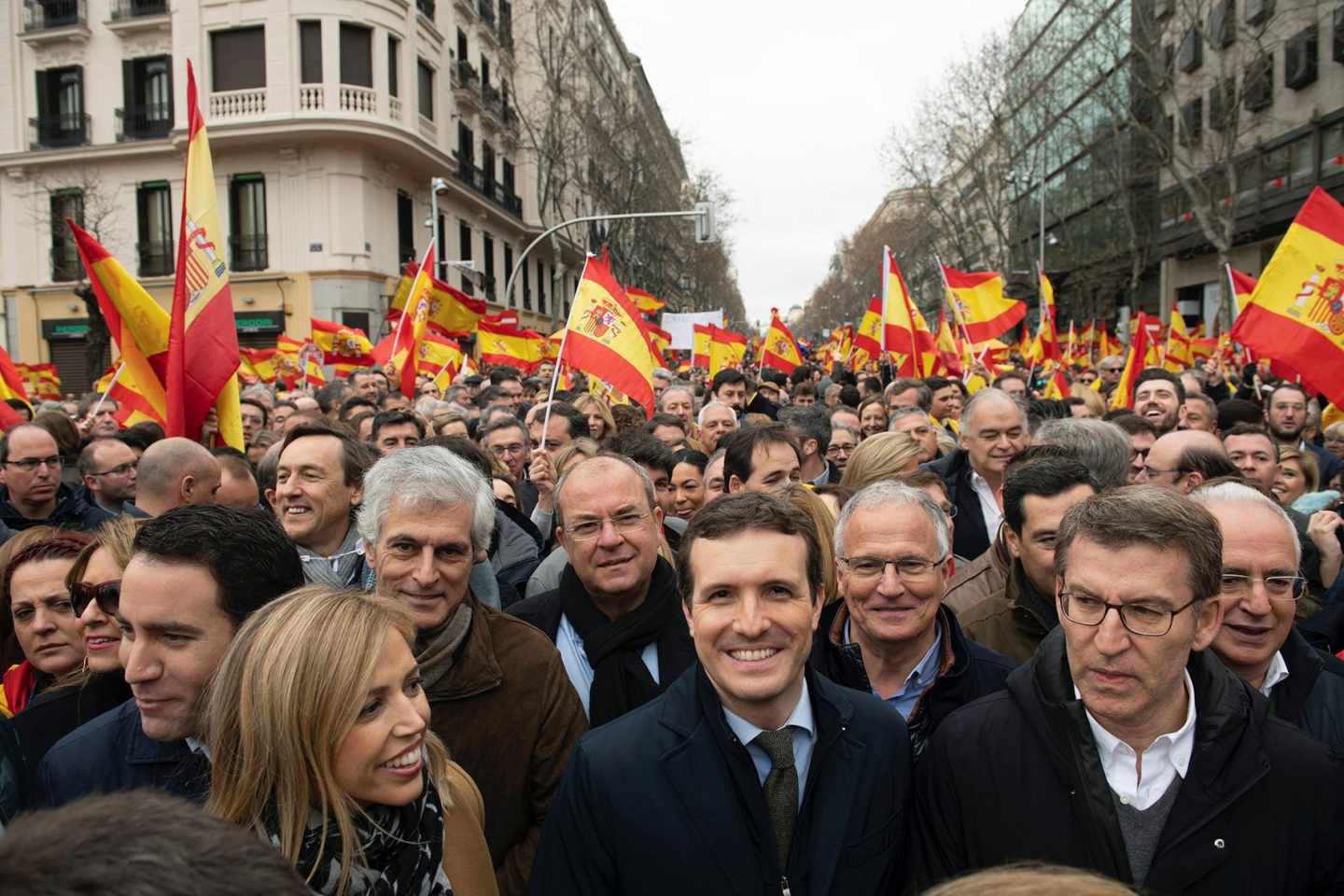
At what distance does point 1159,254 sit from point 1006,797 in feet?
137

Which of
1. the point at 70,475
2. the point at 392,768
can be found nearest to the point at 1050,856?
the point at 392,768

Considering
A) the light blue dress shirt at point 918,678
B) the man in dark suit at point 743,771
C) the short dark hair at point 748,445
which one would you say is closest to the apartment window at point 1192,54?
the short dark hair at point 748,445

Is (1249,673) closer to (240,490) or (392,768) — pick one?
(392,768)

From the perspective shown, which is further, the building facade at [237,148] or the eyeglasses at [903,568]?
the building facade at [237,148]

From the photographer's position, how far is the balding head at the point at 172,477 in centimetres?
446

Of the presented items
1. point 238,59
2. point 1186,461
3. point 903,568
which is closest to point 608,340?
point 1186,461

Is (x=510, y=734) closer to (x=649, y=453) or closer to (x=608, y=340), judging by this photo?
(x=649, y=453)

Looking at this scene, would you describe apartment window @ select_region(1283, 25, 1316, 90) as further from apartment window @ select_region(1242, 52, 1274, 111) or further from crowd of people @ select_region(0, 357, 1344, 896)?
crowd of people @ select_region(0, 357, 1344, 896)

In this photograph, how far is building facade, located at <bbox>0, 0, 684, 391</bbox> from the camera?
2833cm

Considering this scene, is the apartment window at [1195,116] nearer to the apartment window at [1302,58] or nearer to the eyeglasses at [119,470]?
the apartment window at [1302,58]

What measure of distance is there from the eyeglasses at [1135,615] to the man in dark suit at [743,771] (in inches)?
19.7

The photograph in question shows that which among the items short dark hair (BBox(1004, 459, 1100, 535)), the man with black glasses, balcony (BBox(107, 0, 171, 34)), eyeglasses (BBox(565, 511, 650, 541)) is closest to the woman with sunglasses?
eyeglasses (BBox(565, 511, 650, 541))

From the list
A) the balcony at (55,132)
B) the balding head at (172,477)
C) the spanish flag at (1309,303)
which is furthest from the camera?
the balcony at (55,132)

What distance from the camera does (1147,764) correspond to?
2154 millimetres
